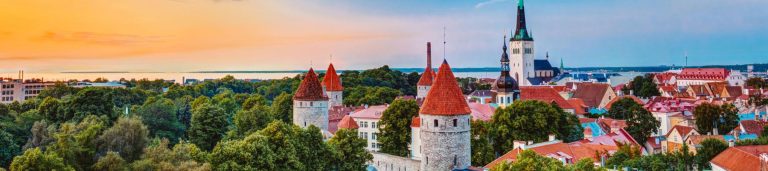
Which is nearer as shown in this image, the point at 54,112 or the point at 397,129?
the point at 397,129

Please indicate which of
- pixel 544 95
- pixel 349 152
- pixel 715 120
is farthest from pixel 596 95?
pixel 349 152

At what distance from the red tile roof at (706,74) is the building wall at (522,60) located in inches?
1468

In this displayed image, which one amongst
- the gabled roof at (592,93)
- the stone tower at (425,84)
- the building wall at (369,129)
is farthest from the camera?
the gabled roof at (592,93)

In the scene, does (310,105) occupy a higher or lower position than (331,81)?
lower

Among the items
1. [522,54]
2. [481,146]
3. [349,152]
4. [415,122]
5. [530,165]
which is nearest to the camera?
[530,165]

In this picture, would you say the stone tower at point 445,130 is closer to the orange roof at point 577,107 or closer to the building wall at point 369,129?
the building wall at point 369,129

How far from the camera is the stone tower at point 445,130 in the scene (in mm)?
33438

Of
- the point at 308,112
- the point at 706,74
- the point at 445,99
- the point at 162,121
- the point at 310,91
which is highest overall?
the point at 706,74

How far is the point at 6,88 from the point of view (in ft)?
336

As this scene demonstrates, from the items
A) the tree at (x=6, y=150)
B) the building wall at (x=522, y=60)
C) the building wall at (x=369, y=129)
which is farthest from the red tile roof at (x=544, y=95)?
the tree at (x=6, y=150)

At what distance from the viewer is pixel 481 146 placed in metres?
39.9

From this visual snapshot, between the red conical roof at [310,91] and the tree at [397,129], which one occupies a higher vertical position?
Answer: the red conical roof at [310,91]

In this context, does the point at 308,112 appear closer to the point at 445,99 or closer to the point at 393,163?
the point at 393,163

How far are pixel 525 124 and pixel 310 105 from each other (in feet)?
48.2
